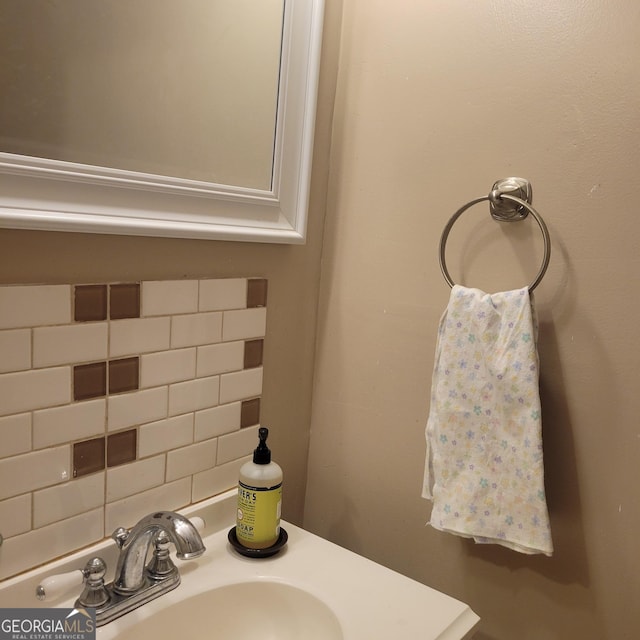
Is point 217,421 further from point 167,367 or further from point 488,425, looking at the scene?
point 488,425

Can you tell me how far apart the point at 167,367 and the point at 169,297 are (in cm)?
11

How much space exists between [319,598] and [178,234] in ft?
1.87

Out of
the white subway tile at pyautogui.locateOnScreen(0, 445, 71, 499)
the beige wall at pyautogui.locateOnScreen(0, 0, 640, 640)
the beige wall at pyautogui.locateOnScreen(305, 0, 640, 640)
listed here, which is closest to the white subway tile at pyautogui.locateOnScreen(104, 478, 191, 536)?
the white subway tile at pyautogui.locateOnScreen(0, 445, 71, 499)

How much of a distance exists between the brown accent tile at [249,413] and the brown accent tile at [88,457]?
0.27 metres

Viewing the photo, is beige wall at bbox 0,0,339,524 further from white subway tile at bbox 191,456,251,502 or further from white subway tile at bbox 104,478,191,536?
white subway tile at bbox 104,478,191,536

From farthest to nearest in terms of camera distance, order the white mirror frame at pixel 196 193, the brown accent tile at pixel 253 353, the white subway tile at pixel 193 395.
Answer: the brown accent tile at pixel 253 353, the white subway tile at pixel 193 395, the white mirror frame at pixel 196 193

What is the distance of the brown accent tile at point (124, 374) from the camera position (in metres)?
0.84

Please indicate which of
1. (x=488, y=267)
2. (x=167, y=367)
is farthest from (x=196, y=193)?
(x=488, y=267)

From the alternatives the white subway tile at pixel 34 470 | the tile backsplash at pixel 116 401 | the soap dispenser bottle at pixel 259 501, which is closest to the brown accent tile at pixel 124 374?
the tile backsplash at pixel 116 401

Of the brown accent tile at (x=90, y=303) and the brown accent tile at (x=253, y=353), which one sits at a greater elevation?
the brown accent tile at (x=90, y=303)

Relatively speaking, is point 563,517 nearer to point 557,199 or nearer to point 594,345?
point 594,345

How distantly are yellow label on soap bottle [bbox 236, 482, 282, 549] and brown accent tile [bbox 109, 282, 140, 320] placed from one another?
0.33m

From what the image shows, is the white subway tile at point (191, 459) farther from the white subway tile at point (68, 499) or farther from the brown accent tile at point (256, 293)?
the brown accent tile at point (256, 293)

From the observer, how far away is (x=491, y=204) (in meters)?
0.93
